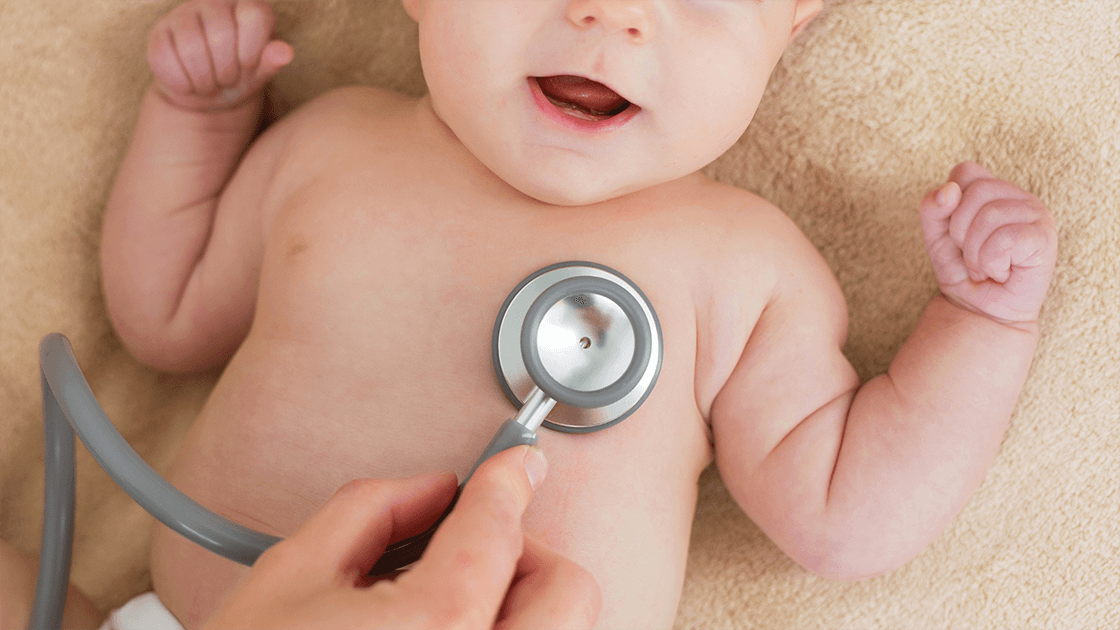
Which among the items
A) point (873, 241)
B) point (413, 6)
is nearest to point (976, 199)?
point (873, 241)

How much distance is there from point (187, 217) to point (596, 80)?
22.7 inches

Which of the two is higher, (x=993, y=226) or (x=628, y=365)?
(x=993, y=226)

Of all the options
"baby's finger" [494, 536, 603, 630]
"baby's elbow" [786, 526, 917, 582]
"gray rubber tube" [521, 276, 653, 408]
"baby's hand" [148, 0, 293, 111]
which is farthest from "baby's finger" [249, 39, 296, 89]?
"baby's elbow" [786, 526, 917, 582]

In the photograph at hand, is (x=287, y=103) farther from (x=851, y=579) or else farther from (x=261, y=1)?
(x=851, y=579)

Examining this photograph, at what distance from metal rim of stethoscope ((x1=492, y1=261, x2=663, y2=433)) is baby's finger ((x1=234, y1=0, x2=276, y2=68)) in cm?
46

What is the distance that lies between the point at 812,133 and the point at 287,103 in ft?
2.31

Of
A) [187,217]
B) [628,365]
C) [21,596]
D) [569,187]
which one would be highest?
[569,187]

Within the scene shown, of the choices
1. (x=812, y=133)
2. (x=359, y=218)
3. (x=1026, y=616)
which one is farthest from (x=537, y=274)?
(x=1026, y=616)

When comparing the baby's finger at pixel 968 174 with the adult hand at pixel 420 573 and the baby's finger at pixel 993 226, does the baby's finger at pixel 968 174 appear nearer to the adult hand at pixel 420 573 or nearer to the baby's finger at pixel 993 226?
the baby's finger at pixel 993 226

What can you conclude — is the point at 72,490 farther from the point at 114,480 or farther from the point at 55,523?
the point at 114,480

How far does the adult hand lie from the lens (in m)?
0.46

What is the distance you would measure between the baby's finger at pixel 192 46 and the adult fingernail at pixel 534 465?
0.65 metres

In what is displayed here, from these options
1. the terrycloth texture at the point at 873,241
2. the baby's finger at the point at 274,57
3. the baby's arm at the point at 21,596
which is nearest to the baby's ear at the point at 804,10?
the terrycloth texture at the point at 873,241

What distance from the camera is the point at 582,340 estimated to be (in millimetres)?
761
